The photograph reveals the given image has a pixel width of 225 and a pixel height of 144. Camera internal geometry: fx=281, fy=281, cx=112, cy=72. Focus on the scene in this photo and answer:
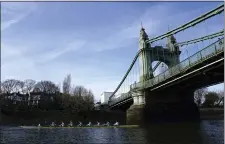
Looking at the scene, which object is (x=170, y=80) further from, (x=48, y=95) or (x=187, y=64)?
(x=48, y=95)

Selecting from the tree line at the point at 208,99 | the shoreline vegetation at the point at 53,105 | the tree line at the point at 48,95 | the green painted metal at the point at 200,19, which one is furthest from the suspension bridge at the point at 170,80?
the tree line at the point at 208,99

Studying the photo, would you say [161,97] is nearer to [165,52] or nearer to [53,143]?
[165,52]

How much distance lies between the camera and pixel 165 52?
50.8 metres

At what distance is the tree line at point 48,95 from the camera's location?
78688 millimetres

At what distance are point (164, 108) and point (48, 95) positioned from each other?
194 ft

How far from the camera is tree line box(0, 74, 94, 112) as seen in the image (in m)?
78.7

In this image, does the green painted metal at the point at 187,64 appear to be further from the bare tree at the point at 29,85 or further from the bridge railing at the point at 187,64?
the bare tree at the point at 29,85

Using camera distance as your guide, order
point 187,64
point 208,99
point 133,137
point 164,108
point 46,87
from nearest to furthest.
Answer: point 133,137, point 187,64, point 164,108, point 208,99, point 46,87

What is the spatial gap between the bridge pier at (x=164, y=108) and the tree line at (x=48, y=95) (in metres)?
35.4

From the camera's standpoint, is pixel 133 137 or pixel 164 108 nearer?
pixel 133 137

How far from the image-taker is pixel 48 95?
9544cm

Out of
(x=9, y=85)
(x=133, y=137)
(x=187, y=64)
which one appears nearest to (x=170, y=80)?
(x=187, y=64)

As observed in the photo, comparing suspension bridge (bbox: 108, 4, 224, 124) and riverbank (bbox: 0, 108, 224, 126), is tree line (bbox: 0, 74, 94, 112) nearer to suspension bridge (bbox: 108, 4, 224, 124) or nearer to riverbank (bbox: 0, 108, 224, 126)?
riverbank (bbox: 0, 108, 224, 126)

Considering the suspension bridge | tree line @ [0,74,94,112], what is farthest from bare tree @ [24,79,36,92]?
the suspension bridge
